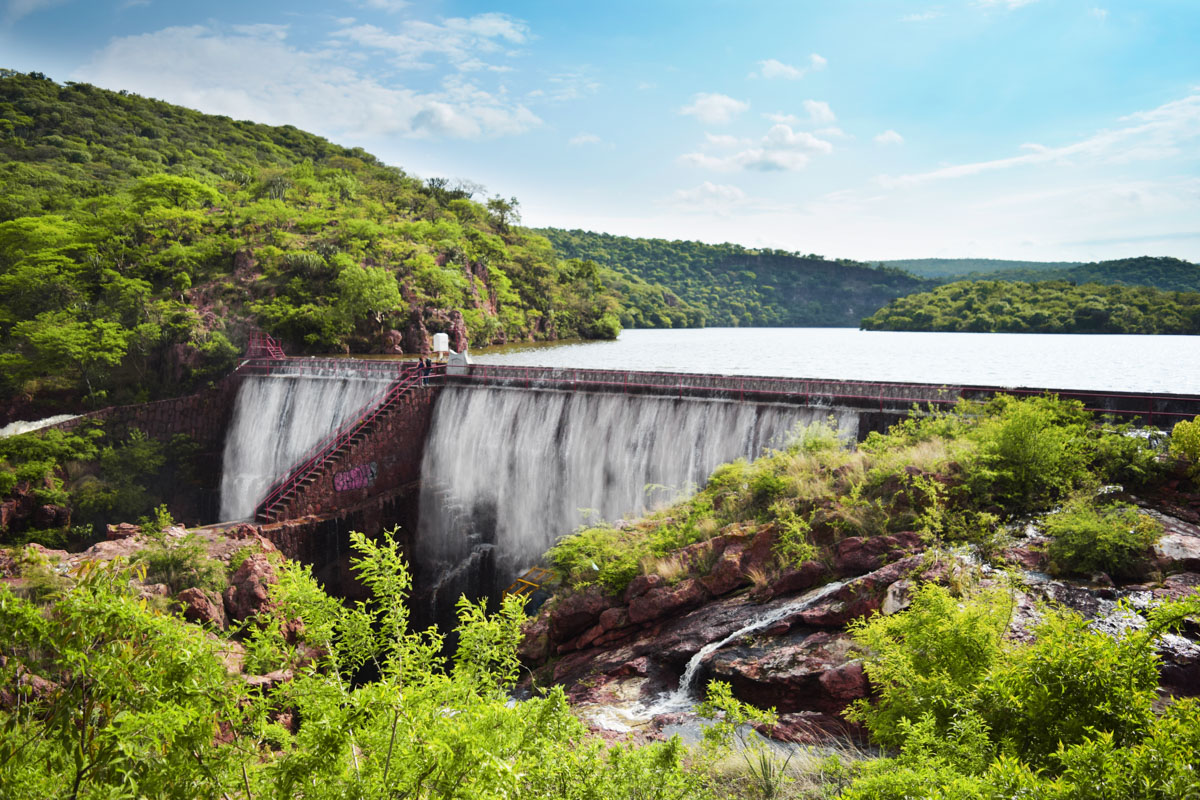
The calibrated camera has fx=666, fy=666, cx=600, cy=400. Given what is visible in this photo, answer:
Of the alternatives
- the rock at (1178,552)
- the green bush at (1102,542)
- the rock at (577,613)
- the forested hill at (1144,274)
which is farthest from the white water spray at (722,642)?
the forested hill at (1144,274)

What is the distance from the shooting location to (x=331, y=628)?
6238 millimetres

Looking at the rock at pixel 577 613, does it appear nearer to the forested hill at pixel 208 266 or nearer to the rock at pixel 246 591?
the rock at pixel 246 591

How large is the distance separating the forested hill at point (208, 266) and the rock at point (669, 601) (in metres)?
32.7

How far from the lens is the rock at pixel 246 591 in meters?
16.9

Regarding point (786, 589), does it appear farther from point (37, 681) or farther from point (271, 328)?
point (271, 328)

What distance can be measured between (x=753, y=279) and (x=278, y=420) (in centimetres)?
→ 12220

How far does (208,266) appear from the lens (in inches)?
1809

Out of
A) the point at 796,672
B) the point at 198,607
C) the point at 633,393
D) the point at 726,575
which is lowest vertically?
the point at 198,607

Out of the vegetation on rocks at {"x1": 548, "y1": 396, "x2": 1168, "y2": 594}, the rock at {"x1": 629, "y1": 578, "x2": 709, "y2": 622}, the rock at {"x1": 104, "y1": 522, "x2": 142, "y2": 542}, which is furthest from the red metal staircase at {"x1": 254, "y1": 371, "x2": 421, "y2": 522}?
the rock at {"x1": 629, "y1": 578, "x2": 709, "y2": 622}

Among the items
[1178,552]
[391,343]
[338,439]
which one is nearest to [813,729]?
[1178,552]

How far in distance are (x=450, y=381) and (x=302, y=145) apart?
347 ft

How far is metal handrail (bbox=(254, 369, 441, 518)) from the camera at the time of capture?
2331 centimetres

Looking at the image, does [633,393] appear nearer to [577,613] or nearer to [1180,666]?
[577,613]

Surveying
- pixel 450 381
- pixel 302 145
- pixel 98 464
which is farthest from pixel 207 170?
pixel 450 381
